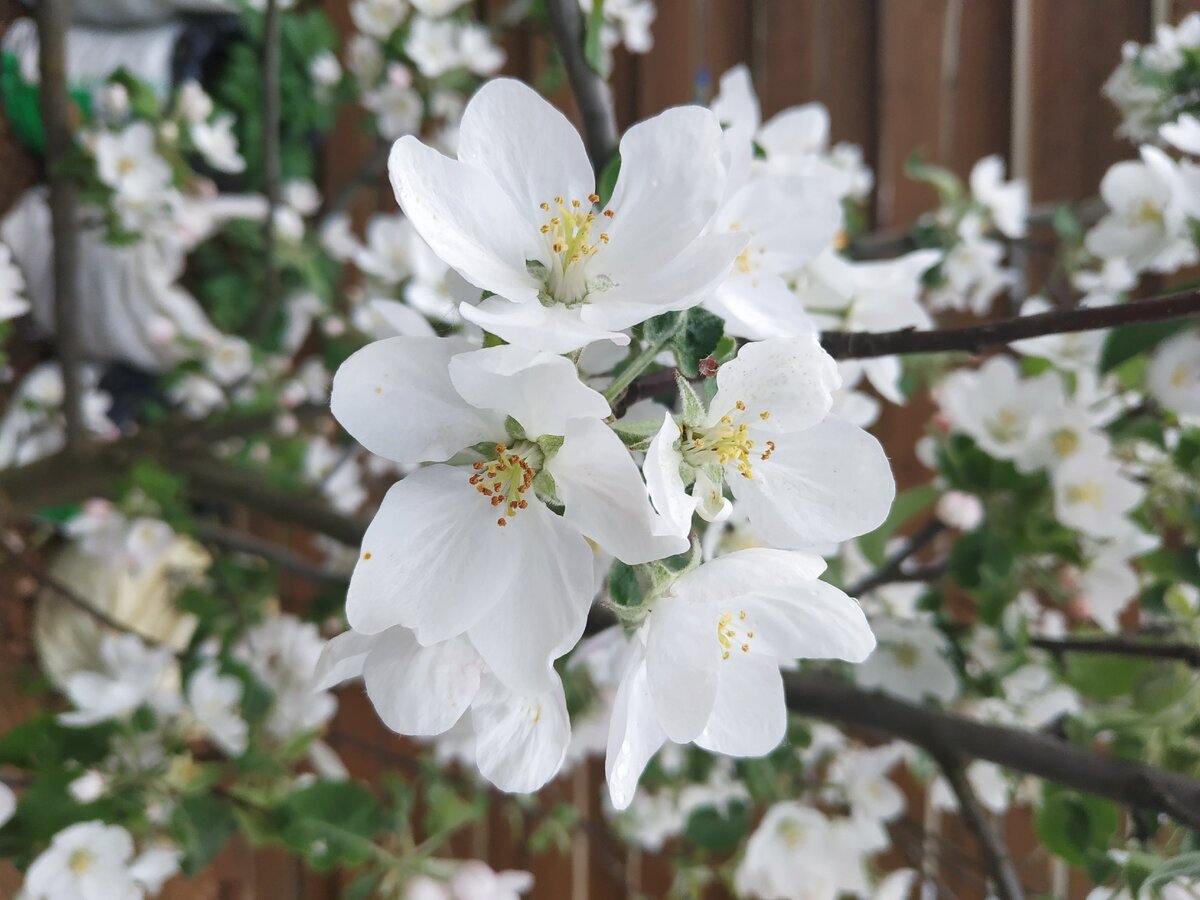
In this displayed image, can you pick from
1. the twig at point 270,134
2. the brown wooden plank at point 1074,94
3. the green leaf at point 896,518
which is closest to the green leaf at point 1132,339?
the green leaf at point 896,518

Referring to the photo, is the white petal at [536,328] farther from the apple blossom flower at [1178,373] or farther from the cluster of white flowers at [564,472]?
the apple blossom flower at [1178,373]

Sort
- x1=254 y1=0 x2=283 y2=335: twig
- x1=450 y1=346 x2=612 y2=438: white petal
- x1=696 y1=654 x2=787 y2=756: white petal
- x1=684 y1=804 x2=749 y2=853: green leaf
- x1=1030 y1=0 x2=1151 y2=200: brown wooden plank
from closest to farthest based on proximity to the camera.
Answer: x1=450 y1=346 x2=612 y2=438: white petal
x1=696 y1=654 x2=787 y2=756: white petal
x1=684 y1=804 x2=749 y2=853: green leaf
x1=254 y1=0 x2=283 y2=335: twig
x1=1030 y1=0 x2=1151 y2=200: brown wooden plank

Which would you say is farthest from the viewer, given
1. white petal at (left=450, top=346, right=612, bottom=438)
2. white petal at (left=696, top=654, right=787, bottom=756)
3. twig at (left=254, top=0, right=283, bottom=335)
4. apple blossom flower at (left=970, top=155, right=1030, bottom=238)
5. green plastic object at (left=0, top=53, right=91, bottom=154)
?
green plastic object at (left=0, top=53, right=91, bottom=154)

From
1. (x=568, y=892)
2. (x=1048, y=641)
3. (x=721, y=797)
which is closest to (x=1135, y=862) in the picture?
(x=1048, y=641)

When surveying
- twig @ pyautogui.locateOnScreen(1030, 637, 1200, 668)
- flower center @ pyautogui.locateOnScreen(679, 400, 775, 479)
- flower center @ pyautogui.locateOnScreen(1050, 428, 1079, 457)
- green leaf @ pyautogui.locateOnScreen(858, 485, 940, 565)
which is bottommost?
twig @ pyautogui.locateOnScreen(1030, 637, 1200, 668)

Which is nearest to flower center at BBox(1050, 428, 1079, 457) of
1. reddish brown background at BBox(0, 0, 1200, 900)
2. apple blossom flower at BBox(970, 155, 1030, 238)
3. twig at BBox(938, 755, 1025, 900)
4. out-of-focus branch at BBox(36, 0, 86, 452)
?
twig at BBox(938, 755, 1025, 900)

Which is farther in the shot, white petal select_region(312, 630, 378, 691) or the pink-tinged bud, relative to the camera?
Result: the pink-tinged bud

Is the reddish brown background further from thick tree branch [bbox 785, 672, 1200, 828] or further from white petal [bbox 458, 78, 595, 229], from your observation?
white petal [bbox 458, 78, 595, 229]
